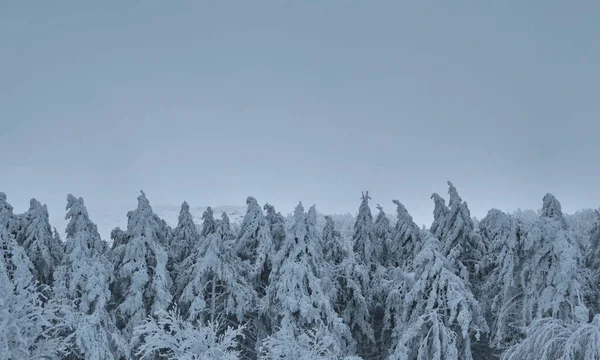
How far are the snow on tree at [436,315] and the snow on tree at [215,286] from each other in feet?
26.4

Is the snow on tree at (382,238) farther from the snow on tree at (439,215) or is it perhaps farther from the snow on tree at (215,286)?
the snow on tree at (215,286)

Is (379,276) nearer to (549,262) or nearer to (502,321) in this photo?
(502,321)

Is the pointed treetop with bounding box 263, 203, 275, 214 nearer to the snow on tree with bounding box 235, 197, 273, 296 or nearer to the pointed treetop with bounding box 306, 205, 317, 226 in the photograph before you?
the snow on tree with bounding box 235, 197, 273, 296

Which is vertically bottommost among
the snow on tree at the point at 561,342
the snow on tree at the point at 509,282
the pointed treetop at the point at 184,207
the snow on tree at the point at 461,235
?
the snow on tree at the point at 561,342

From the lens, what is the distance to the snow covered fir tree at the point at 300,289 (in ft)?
52.7

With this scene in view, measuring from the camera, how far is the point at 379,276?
28172mm

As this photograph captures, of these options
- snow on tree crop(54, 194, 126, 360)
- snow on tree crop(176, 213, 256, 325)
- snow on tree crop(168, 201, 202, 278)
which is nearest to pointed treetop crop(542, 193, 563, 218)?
snow on tree crop(176, 213, 256, 325)

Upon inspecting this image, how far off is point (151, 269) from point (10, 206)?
26.0 ft

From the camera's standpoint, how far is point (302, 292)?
20859mm

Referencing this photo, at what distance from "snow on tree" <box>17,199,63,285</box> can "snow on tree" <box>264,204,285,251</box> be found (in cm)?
1159

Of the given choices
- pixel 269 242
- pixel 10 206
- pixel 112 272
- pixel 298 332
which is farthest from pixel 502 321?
pixel 10 206

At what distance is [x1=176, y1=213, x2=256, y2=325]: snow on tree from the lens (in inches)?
937

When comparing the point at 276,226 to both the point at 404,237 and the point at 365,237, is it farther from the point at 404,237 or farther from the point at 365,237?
the point at 404,237

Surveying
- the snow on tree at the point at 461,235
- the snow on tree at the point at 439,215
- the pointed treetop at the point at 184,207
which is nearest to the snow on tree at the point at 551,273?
the snow on tree at the point at 461,235
